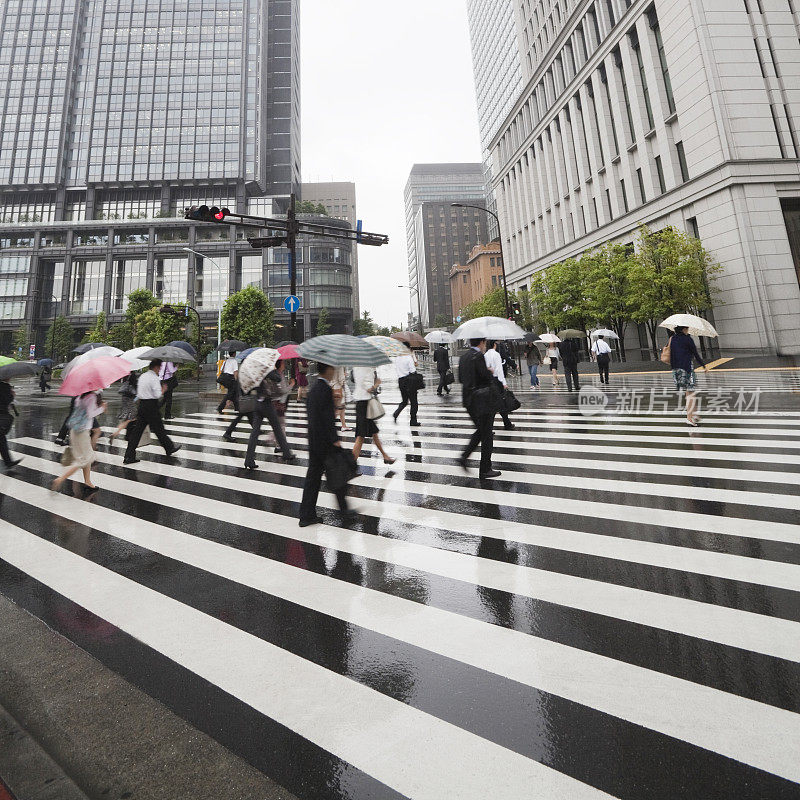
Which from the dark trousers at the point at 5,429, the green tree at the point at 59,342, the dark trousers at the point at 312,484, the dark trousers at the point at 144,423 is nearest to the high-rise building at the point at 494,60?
the dark trousers at the point at 144,423

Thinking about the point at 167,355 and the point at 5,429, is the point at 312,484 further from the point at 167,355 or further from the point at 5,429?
the point at 5,429

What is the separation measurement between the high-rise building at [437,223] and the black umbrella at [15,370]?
135900mm

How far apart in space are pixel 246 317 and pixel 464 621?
49340 mm

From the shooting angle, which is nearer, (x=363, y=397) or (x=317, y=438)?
(x=317, y=438)

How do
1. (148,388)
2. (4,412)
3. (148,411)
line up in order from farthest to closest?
(148,411) < (148,388) < (4,412)

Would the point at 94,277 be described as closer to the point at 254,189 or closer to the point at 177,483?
the point at 254,189

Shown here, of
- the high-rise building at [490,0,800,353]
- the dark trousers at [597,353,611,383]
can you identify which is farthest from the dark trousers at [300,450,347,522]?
the high-rise building at [490,0,800,353]

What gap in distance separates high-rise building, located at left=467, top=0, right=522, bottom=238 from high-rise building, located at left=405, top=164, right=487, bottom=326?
61545mm

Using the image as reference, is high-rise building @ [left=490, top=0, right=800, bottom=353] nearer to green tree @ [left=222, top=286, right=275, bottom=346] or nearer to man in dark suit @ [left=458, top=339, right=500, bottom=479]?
man in dark suit @ [left=458, top=339, right=500, bottom=479]

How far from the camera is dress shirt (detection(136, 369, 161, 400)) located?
793 centimetres

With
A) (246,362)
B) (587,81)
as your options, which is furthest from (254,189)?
(246,362)

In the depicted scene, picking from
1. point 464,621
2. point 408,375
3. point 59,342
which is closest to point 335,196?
point 59,342

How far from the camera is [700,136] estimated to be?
80.9 feet

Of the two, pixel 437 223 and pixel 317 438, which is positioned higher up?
pixel 437 223
